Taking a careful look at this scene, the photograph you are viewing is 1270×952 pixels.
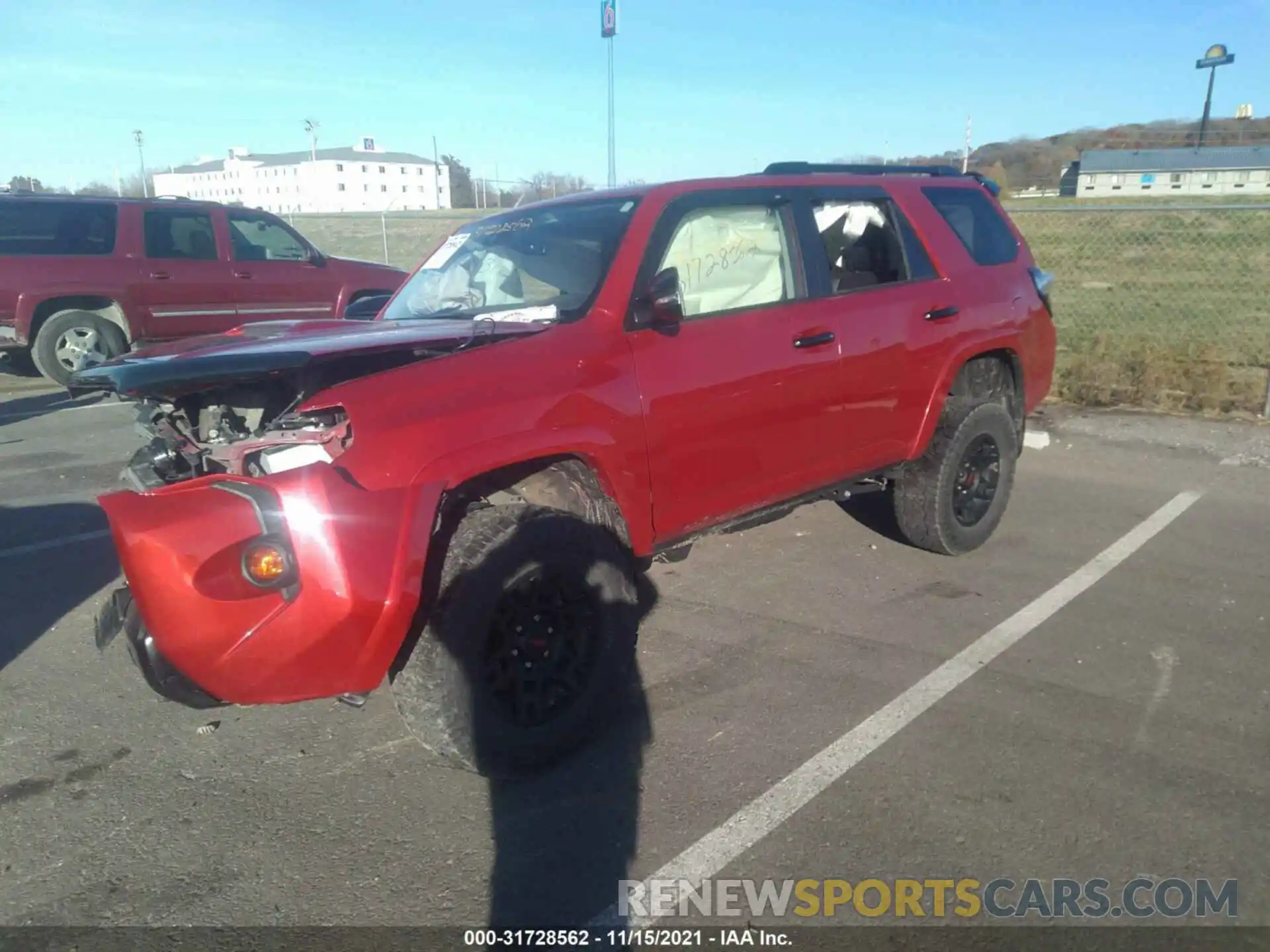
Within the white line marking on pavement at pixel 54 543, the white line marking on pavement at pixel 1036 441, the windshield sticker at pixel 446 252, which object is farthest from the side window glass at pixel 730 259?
the white line marking on pavement at pixel 1036 441

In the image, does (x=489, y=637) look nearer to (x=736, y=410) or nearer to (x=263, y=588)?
(x=263, y=588)

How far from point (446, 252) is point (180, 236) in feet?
25.0

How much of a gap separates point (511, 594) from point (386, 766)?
0.81 m

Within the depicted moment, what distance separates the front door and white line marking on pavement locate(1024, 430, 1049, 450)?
409cm

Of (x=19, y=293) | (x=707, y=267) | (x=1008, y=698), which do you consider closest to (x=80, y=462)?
(x=19, y=293)

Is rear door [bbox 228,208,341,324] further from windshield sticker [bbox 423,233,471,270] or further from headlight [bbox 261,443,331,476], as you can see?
headlight [bbox 261,443,331,476]

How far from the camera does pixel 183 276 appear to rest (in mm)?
10742

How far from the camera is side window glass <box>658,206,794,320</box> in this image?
3979 mm

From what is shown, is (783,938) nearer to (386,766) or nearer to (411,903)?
(411,903)

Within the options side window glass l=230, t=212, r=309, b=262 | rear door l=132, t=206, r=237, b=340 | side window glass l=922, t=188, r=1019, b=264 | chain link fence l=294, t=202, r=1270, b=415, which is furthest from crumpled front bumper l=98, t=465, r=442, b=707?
side window glass l=230, t=212, r=309, b=262

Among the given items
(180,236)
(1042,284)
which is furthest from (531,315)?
(180,236)

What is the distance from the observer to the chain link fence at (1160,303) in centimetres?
920

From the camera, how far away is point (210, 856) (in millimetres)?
2887

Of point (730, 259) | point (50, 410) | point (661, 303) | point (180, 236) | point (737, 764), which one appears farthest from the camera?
point (180, 236)
